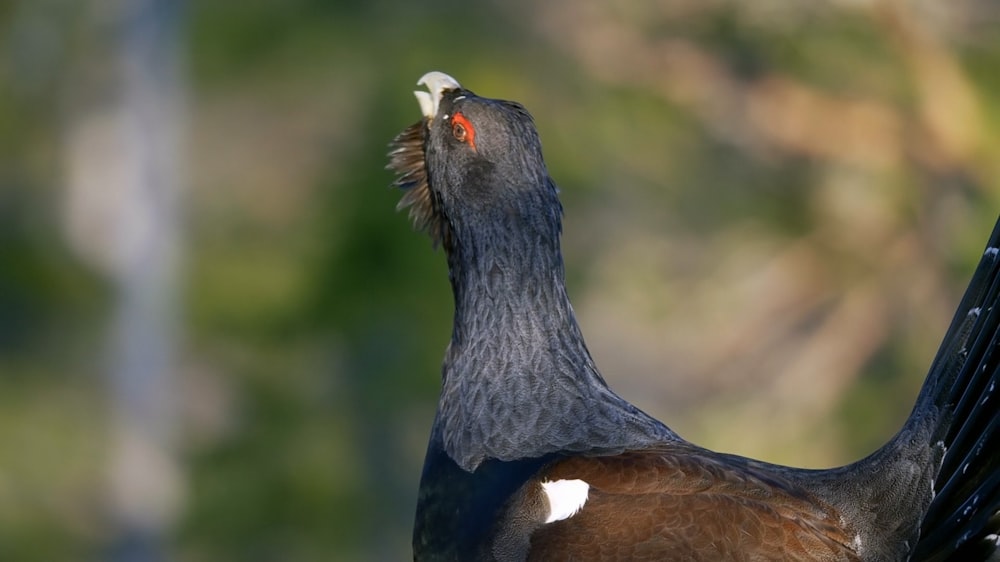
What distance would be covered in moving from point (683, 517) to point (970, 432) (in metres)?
0.64

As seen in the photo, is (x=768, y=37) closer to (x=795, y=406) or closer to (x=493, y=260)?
(x=795, y=406)

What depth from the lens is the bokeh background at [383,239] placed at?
8.86 metres

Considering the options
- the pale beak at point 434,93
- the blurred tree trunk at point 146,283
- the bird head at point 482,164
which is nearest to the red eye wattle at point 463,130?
the bird head at point 482,164

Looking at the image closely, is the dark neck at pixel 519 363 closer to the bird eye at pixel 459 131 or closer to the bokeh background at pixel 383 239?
the bird eye at pixel 459 131

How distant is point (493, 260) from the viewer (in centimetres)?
321

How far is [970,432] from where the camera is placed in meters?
2.87

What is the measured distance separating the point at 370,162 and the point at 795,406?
3.31 metres

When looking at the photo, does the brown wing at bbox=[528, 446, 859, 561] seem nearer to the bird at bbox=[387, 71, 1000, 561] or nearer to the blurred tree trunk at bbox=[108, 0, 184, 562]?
the bird at bbox=[387, 71, 1000, 561]

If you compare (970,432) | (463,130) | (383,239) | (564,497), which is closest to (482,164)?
(463,130)

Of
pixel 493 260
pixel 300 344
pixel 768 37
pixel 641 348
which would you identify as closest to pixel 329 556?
pixel 300 344

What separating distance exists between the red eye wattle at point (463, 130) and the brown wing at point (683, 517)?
0.84 meters

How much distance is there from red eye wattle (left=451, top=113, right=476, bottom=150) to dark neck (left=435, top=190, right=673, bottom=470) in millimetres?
194

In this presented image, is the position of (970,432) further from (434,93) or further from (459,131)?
(434,93)

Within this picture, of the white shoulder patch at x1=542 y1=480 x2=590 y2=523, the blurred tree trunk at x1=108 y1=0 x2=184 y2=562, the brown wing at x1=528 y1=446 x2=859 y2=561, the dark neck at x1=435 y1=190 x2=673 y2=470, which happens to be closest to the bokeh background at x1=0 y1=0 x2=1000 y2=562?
the blurred tree trunk at x1=108 y1=0 x2=184 y2=562
